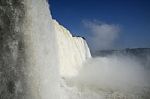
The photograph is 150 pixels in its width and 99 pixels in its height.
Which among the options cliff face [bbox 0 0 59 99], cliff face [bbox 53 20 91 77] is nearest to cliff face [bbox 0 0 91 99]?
cliff face [bbox 0 0 59 99]

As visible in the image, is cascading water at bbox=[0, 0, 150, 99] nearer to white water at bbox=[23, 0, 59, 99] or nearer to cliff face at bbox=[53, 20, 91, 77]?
white water at bbox=[23, 0, 59, 99]

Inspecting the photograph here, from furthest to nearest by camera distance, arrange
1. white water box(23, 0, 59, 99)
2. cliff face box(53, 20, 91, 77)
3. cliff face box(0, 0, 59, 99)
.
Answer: cliff face box(53, 20, 91, 77)
white water box(23, 0, 59, 99)
cliff face box(0, 0, 59, 99)

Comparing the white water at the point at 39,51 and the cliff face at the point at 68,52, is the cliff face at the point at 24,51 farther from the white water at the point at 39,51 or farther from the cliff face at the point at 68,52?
the cliff face at the point at 68,52

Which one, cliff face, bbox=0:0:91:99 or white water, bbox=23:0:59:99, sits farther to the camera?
white water, bbox=23:0:59:99

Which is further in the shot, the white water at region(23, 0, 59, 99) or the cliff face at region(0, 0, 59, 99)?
the white water at region(23, 0, 59, 99)

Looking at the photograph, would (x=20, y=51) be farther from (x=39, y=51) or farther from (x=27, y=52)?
(x=39, y=51)

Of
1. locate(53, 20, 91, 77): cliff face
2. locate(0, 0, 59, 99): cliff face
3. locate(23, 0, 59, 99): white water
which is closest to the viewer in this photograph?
locate(0, 0, 59, 99): cliff face

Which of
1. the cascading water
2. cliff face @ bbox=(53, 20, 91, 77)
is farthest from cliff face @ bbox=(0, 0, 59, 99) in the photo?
cliff face @ bbox=(53, 20, 91, 77)

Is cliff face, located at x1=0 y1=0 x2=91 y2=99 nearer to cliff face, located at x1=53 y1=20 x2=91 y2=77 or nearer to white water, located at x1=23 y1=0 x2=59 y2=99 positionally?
white water, located at x1=23 y1=0 x2=59 y2=99

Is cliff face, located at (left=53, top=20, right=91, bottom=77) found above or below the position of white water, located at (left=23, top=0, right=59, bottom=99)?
above

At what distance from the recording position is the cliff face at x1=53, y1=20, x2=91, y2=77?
2108cm

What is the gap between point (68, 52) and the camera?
23.6 meters

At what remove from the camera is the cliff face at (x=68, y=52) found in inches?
830

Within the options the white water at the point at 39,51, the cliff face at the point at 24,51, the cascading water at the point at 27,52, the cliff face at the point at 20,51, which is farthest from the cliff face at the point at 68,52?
the cliff face at the point at 20,51
